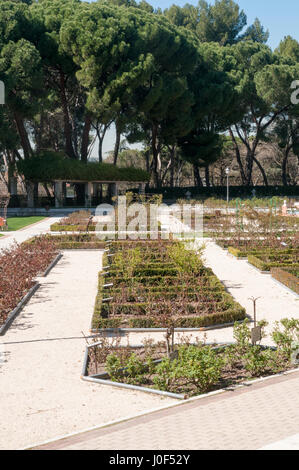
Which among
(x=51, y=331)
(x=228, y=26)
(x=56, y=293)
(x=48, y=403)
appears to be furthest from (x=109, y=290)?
(x=228, y=26)

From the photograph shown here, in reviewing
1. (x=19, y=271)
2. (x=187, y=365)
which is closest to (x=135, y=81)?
(x=19, y=271)

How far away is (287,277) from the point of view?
1107 centimetres

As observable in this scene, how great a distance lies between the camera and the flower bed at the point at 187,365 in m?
5.66

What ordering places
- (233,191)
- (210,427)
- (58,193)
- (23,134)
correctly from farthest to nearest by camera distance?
(233,191)
(58,193)
(23,134)
(210,427)

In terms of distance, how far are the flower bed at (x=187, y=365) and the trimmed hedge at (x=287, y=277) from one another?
12.2 feet

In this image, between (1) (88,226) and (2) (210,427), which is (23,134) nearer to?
(1) (88,226)

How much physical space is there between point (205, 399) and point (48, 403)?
153 cm

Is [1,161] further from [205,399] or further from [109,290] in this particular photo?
[205,399]

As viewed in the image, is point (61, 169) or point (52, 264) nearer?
point (52, 264)

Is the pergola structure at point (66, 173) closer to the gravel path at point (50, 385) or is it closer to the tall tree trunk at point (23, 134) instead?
the tall tree trunk at point (23, 134)

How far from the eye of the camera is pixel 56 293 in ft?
34.8

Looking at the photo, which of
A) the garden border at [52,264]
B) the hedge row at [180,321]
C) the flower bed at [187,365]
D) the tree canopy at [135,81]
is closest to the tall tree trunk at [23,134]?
the tree canopy at [135,81]

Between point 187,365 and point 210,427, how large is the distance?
123 centimetres

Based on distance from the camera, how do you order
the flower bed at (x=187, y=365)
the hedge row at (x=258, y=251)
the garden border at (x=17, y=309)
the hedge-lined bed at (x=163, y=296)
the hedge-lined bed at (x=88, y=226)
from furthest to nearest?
the hedge-lined bed at (x=88, y=226) → the hedge row at (x=258, y=251) → the hedge-lined bed at (x=163, y=296) → the garden border at (x=17, y=309) → the flower bed at (x=187, y=365)
